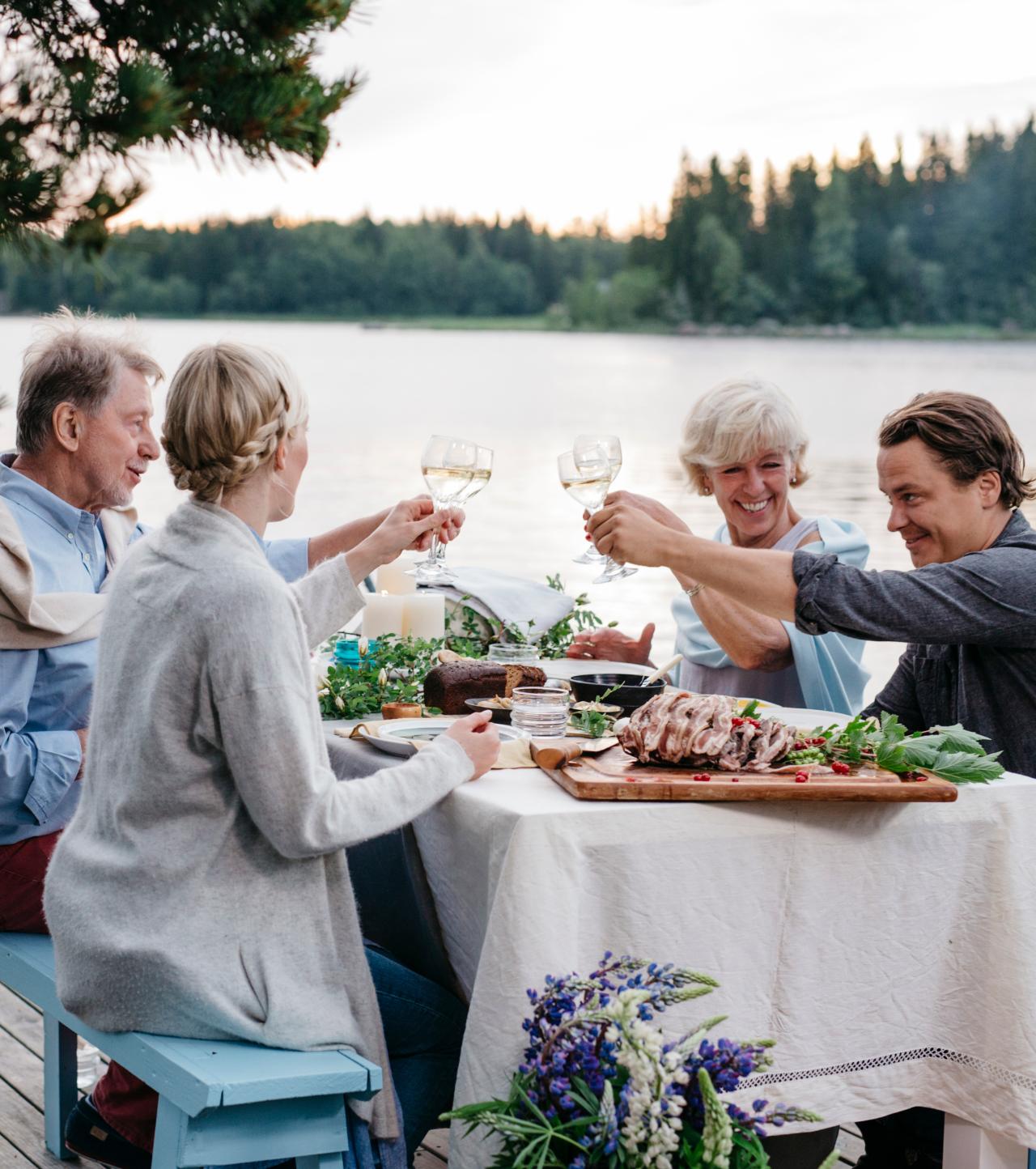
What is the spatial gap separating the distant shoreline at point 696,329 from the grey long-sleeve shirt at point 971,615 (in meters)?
46.1

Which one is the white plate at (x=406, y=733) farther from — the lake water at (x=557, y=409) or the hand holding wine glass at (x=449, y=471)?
the lake water at (x=557, y=409)

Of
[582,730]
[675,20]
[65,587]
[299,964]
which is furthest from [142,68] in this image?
[675,20]

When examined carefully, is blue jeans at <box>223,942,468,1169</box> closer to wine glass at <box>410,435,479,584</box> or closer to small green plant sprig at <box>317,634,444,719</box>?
small green plant sprig at <box>317,634,444,719</box>

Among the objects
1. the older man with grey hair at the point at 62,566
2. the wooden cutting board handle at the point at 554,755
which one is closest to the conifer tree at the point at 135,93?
the wooden cutting board handle at the point at 554,755

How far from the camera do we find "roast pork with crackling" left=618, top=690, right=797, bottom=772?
2.28m

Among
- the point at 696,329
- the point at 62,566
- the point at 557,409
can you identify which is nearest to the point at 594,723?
the point at 62,566

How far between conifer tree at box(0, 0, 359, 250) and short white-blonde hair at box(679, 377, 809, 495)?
192 cm

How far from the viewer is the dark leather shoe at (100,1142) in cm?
282

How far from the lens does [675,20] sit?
48.6 meters

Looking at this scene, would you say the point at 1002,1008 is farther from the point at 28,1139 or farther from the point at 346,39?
the point at 28,1139

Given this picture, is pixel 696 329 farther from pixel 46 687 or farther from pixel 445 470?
pixel 46 687

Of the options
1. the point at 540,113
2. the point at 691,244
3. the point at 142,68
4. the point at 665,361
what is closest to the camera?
the point at 142,68

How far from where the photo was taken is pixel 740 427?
366cm

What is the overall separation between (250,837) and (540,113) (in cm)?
5469
